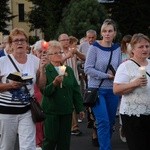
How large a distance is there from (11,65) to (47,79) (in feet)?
2.52

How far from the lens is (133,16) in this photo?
131ft

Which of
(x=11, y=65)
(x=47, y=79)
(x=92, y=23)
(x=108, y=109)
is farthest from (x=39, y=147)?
(x=92, y=23)

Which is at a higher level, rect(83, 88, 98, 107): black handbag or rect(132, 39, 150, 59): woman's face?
rect(132, 39, 150, 59): woman's face

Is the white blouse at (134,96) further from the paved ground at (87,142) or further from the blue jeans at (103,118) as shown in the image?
the paved ground at (87,142)

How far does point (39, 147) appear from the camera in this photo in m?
7.95

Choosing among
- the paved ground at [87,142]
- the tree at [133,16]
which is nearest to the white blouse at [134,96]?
the paved ground at [87,142]

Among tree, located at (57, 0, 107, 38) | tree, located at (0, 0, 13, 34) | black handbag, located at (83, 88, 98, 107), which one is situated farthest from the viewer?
tree, located at (0, 0, 13, 34)

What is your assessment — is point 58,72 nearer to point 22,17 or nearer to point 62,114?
point 62,114

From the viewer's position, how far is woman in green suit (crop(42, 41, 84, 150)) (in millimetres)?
6609

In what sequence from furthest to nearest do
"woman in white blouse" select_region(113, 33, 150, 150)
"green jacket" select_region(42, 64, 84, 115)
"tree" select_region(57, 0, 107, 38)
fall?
1. "tree" select_region(57, 0, 107, 38)
2. "green jacket" select_region(42, 64, 84, 115)
3. "woman in white blouse" select_region(113, 33, 150, 150)

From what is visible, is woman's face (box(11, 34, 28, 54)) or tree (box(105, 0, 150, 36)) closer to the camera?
woman's face (box(11, 34, 28, 54))

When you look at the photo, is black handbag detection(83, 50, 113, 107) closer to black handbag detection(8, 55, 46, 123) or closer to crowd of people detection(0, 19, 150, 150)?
crowd of people detection(0, 19, 150, 150)

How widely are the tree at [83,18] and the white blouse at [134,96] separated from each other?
77.1 ft

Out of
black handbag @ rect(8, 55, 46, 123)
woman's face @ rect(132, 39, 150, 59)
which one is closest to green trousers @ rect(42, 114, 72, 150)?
black handbag @ rect(8, 55, 46, 123)
